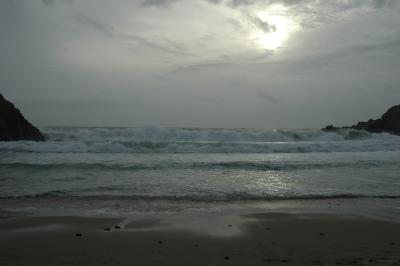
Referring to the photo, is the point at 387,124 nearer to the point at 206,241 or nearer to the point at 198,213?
the point at 198,213

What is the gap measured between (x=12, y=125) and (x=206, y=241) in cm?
2884

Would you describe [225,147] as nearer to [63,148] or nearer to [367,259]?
[63,148]

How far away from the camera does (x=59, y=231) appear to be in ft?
23.2

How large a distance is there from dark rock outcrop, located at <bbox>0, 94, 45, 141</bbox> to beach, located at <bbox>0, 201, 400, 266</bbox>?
24.7 metres

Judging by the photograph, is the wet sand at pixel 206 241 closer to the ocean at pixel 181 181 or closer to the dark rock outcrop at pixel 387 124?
the ocean at pixel 181 181

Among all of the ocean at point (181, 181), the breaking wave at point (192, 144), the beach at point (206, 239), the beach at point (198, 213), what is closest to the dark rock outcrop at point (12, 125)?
the breaking wave at point (192, 144)

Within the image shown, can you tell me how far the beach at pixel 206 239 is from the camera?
17.7ft

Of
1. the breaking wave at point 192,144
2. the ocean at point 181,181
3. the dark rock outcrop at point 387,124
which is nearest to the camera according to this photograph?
the ocean at point 181,181

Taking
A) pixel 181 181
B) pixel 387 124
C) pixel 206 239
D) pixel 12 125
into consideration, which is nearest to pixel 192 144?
pixel 12 125

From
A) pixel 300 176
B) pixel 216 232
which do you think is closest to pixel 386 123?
pixel 300 176

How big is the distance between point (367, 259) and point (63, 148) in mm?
22223

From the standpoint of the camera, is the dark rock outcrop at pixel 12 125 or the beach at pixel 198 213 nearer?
the beach at pixel 198 213

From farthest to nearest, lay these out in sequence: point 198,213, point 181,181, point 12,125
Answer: point 12,125
point 181,181
point 198,213

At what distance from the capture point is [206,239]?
6.60 m
